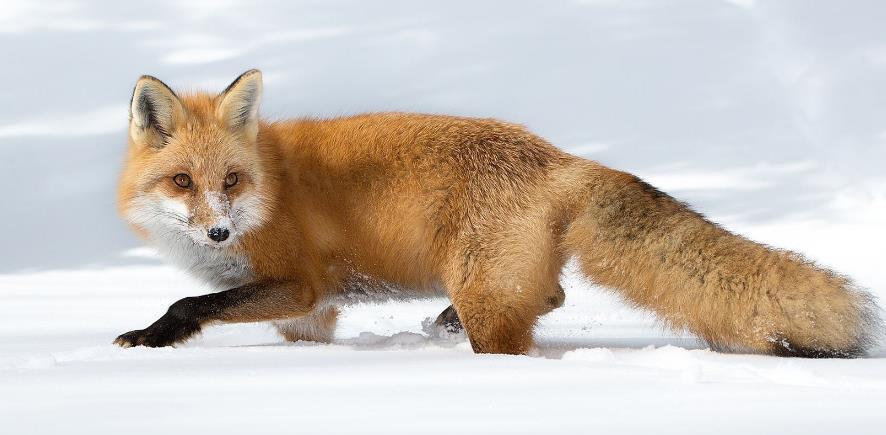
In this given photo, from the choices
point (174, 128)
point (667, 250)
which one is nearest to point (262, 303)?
point (174, 128)

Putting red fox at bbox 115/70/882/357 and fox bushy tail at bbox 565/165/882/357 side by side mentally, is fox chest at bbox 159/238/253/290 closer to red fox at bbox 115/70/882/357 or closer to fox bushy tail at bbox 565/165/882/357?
red fox at bbox 115/70/882/357

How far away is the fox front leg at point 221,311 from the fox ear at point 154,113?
2.56ft

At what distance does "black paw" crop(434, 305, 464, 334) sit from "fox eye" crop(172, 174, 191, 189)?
147cm

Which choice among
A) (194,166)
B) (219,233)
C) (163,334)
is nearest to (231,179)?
(194,166)

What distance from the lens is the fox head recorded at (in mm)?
3920

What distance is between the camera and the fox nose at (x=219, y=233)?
3.77 m

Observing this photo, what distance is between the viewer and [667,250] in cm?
365

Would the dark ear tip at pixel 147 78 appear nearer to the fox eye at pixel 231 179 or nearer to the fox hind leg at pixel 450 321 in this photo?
the fox eye at pixel 231 179

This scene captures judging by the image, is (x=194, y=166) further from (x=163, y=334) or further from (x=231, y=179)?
(x=163, y=334)

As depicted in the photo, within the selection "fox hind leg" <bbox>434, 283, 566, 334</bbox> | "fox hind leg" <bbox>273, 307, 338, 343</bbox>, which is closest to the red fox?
"fox hind leg" <bbox>273, 307, 338, 343</bbox>

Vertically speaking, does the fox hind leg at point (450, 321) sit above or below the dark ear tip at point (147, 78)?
below

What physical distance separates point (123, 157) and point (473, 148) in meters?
1.74

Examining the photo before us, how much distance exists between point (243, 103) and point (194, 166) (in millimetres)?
447

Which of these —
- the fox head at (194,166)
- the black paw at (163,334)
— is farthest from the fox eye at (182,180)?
the black paw at (163,334)
